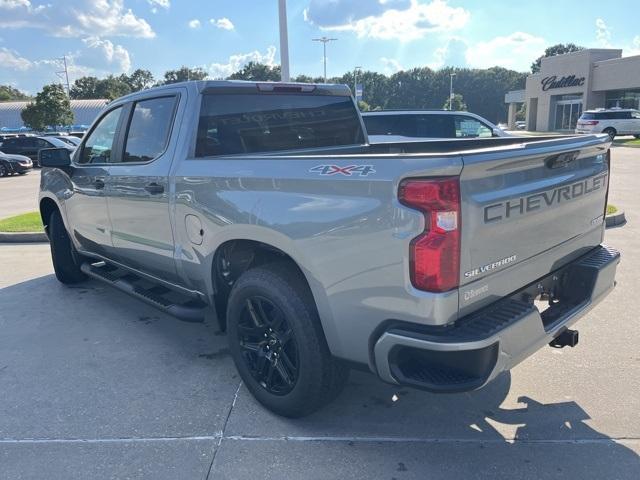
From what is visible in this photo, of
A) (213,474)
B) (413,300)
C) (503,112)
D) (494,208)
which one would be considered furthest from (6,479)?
(503,112)

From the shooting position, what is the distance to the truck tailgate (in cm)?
238

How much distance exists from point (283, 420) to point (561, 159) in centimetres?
217

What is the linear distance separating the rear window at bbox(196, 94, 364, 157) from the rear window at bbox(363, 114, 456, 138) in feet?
23.4

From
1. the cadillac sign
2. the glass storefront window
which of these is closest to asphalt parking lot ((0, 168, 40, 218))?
the glass storefront window

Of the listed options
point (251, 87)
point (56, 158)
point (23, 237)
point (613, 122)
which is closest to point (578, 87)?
point (613, 122)

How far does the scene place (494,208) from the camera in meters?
2.45

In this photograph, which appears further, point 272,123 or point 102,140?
point 102,140

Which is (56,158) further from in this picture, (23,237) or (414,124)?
(414,124)

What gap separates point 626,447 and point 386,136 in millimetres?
9290

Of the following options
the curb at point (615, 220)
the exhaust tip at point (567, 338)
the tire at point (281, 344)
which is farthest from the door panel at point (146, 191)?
the curb at point (615, 220)

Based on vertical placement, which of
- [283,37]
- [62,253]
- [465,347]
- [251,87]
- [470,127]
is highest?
[283,37]

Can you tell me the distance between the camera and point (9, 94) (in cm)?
13238

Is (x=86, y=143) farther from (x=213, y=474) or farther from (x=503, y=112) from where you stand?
(x=503, y=112)

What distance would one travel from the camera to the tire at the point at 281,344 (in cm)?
288
